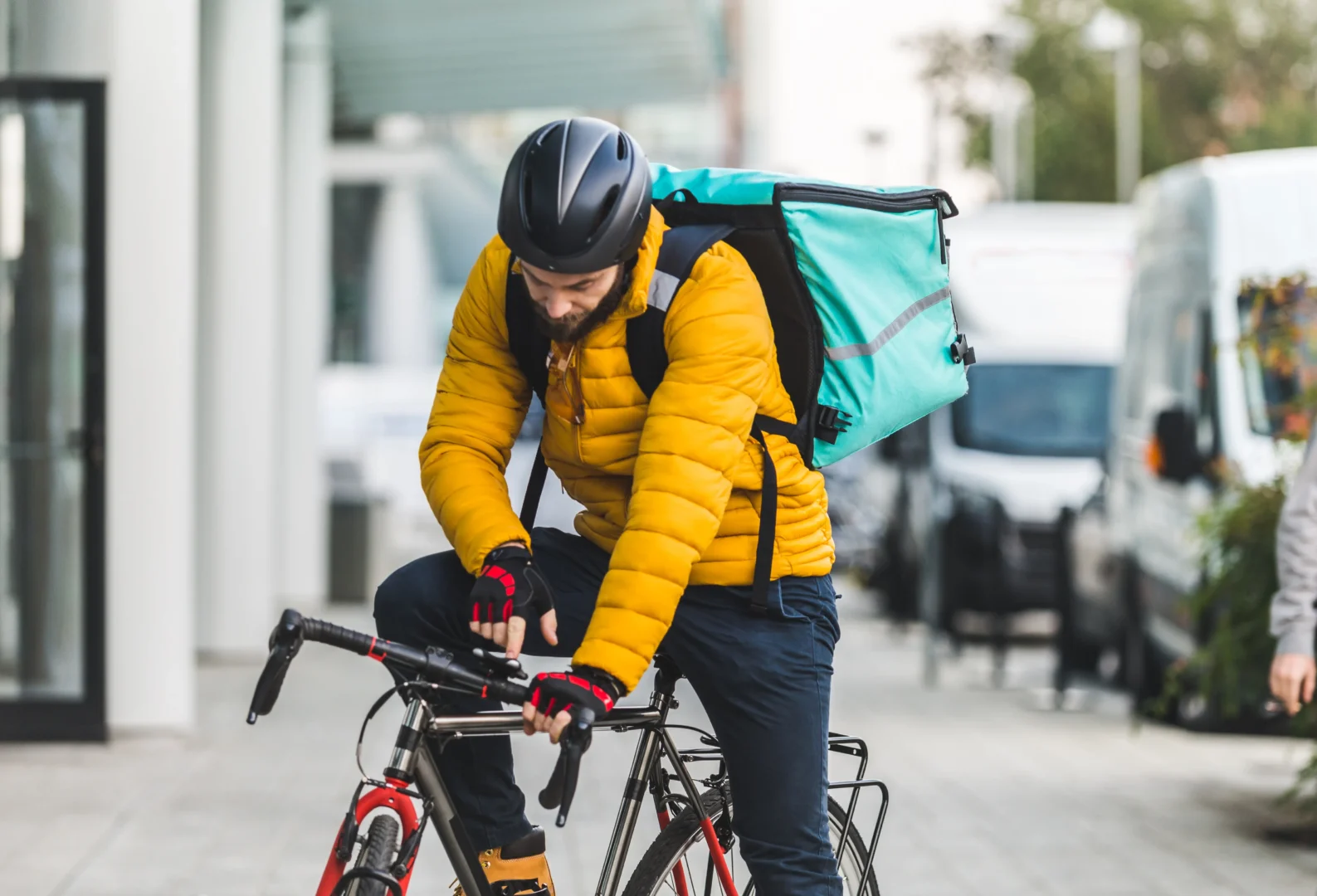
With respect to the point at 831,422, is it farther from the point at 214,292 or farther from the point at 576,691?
the point at 214,292

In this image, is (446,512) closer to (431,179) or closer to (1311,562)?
(1311,562)

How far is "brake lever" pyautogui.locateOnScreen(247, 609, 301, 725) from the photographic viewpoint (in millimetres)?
3176

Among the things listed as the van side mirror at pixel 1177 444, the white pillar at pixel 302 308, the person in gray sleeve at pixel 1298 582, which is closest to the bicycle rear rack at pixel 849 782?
the person in gray sleeve at pixel 1298 582

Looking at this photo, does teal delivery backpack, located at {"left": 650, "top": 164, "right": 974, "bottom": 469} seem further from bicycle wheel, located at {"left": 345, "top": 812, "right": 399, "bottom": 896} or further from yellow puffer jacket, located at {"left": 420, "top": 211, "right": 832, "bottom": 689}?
bicycle wheel, located at {"left": 345, "top": 812, "right": 399, "bottom": 896}

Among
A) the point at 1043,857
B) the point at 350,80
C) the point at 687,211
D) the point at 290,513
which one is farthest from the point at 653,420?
the point at 350,80

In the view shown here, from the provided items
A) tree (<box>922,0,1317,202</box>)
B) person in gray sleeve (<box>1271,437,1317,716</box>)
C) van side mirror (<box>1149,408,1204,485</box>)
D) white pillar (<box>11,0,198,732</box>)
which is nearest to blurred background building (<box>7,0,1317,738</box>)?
white pillar (<box>11,0,198,732</box>)

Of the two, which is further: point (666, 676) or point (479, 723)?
point (666, 676)

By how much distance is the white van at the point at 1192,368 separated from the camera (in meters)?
9.92

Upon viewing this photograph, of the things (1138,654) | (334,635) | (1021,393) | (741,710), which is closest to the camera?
(334,635)

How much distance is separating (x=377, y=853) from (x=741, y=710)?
67cm

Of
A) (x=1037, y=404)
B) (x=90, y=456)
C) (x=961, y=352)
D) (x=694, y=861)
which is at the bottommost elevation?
(x=694, y=861)

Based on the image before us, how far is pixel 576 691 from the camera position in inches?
125

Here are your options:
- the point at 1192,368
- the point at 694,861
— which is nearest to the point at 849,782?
the point at 694,861

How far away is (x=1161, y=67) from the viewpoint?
5284cm
